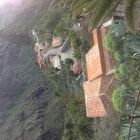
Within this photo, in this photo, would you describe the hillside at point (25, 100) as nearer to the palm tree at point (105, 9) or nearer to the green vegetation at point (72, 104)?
the green vegetation at point (72, 104)

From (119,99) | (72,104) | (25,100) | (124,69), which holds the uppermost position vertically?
(25,100)

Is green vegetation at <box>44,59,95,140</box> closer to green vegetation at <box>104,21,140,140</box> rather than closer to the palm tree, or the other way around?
green vegetation at <box>104,21,140,140</box>

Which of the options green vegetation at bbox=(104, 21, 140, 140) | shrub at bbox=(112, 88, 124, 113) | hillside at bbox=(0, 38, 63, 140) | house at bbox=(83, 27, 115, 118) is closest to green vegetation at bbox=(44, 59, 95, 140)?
house at bbox=(83, 27, 115, 118)

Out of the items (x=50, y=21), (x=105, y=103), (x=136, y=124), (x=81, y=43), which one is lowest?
(x=136, y=124)

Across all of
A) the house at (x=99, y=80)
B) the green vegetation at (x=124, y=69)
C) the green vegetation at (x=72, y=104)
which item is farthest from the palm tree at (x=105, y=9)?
the green vegetation at (x=72, y=104)

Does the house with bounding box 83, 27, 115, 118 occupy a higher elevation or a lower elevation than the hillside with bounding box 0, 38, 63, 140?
lower

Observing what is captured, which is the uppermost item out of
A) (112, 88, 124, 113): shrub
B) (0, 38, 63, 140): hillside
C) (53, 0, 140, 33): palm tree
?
(0, 38, 63, 140): hillside

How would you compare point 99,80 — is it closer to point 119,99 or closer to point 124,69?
point 124,69

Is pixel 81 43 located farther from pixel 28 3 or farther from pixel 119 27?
pixel 28 3

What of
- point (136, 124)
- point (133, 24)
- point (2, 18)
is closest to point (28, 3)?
point (2, 18)

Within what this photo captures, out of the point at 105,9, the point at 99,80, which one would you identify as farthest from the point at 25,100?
the point at 105,9

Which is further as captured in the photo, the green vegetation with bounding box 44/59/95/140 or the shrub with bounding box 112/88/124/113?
the green vegetation with bounding box 44/59/95/140
